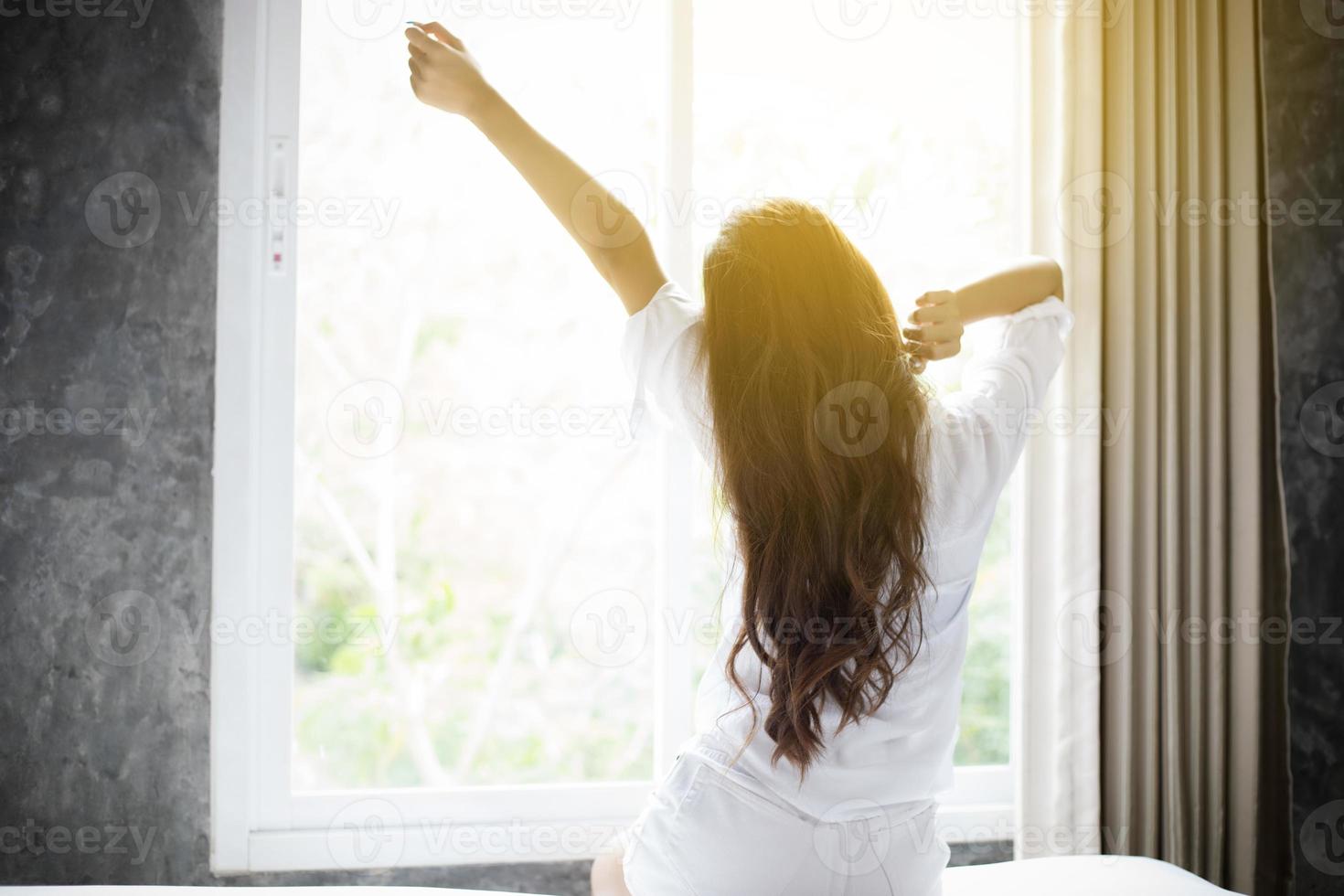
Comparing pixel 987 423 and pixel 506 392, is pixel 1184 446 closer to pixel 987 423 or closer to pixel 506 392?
pixel 987 423

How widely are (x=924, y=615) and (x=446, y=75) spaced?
97cm

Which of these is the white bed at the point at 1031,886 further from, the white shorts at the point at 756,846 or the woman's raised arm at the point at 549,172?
the woman's raised arm at the point at 549,172

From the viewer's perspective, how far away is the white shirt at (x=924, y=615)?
103 cm

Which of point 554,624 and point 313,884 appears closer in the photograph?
point 313,884

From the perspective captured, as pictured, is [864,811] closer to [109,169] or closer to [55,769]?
[55,769]

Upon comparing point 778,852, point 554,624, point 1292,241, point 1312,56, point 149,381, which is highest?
point 1312,56

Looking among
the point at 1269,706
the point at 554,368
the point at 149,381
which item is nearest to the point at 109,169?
the point at 149,381

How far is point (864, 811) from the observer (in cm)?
103

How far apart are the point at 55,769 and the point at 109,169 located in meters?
1.14

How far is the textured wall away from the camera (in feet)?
5.57

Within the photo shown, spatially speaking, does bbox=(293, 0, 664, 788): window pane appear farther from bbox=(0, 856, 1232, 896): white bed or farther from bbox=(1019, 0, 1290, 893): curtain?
bbox=(1019, 0, 1290, 893): curtain

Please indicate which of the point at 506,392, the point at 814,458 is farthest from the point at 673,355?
the point at 506,392

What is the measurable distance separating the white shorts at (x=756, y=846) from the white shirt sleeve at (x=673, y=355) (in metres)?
0.42

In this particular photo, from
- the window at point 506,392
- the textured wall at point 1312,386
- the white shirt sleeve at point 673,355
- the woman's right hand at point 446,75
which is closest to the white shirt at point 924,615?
the white shirt sleeve at point 673,355
